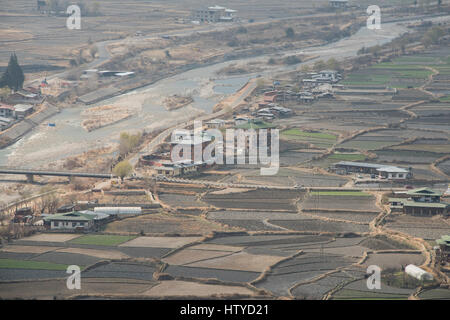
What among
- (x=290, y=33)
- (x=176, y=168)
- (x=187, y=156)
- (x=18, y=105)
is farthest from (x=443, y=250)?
(x=290, y=33)

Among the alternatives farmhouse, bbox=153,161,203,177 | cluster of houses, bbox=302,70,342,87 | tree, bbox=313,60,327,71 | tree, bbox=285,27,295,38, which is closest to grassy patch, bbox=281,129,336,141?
farmhouse, bbox=153,161,203,177

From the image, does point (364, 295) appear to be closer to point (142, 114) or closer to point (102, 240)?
point (102, 240)

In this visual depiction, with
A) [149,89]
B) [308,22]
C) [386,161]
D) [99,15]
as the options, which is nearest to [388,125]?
[386,161]

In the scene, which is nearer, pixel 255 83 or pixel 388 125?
pixel 388 125

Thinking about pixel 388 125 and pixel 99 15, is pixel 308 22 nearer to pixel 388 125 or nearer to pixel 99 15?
pixel 99 15

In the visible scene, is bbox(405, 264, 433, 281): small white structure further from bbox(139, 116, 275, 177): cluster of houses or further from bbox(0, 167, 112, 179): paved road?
bbox(0, 167, 112, 179): paved road

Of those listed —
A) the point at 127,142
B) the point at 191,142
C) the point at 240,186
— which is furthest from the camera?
the point at 127,142
